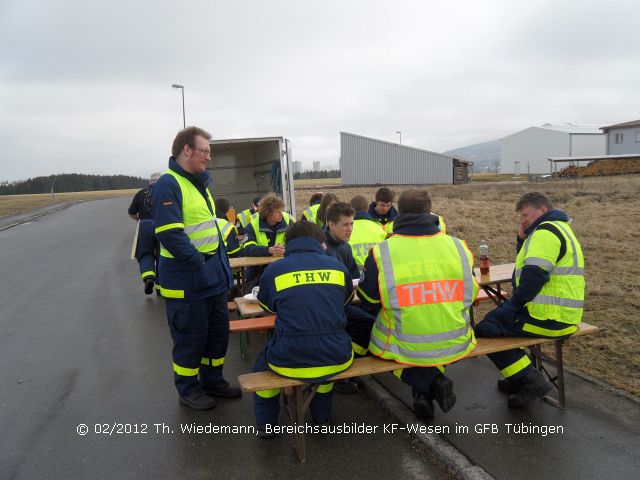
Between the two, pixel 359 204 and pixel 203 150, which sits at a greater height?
pixel 203 150

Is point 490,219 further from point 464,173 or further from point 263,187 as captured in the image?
point 464,173

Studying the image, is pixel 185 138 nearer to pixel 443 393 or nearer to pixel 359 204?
pixel 443 393

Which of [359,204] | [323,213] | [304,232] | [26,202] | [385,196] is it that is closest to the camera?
[304,232]

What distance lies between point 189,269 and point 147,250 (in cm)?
462

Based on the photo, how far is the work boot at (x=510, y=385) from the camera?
4076 millimetres

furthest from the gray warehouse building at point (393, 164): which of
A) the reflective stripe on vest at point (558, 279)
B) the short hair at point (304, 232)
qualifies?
the short hair at point (304, 232)

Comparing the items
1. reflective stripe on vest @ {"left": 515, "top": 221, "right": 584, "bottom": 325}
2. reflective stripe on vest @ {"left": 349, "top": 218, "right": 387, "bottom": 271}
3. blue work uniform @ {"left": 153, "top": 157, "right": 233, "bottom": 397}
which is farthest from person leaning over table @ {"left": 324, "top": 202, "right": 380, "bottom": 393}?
reflective stripe on vest @ {"left": 515, "top": 221, "right": 584, "bottom": 325}

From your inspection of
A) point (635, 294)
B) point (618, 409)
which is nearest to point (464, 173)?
point (635, 294)

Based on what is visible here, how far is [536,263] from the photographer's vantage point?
3844 millimetres

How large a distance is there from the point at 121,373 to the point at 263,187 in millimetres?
8070

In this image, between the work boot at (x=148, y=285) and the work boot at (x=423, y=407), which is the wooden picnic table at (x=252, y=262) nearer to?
the work boot at (x=148, y=285)

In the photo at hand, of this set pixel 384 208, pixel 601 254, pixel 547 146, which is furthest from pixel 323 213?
pixel 547 146

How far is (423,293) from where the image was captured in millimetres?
3566

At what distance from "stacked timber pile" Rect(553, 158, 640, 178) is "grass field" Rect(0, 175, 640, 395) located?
59.7 feet
